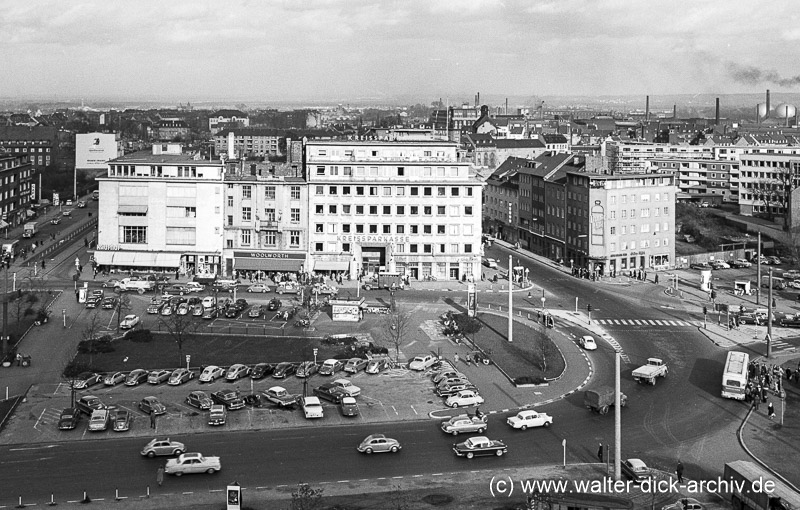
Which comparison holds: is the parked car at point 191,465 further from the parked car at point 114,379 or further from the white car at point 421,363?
the white car at point 421,363

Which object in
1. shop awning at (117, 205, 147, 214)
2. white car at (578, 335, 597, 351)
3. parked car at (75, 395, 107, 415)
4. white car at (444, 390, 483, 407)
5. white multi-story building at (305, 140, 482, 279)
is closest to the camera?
parked car at (75, 395, 107, 415)

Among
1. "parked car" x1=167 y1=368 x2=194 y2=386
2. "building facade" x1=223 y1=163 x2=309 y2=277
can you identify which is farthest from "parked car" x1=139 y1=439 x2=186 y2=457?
"building facade" x1=223 y1=163 x2=309 y2=277

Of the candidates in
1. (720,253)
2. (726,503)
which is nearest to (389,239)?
(720,253)

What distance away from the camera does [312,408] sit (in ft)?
119

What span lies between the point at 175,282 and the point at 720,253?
40370 mm

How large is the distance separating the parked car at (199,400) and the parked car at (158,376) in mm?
3415

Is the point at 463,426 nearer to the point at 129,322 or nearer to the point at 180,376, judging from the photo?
the point at 180,376

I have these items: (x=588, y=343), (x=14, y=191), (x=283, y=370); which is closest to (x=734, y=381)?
(x=588, y=343)

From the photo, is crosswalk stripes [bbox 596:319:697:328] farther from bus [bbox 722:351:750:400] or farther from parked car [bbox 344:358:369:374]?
parked car [bbox 344:358:369:374]

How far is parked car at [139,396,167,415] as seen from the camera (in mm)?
36062

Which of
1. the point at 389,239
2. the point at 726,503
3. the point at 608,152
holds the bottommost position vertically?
the point at 726,503

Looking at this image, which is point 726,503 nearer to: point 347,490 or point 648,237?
point 347,490

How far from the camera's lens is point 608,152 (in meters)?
73.2

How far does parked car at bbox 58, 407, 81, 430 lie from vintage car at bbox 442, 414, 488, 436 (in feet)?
43.0
